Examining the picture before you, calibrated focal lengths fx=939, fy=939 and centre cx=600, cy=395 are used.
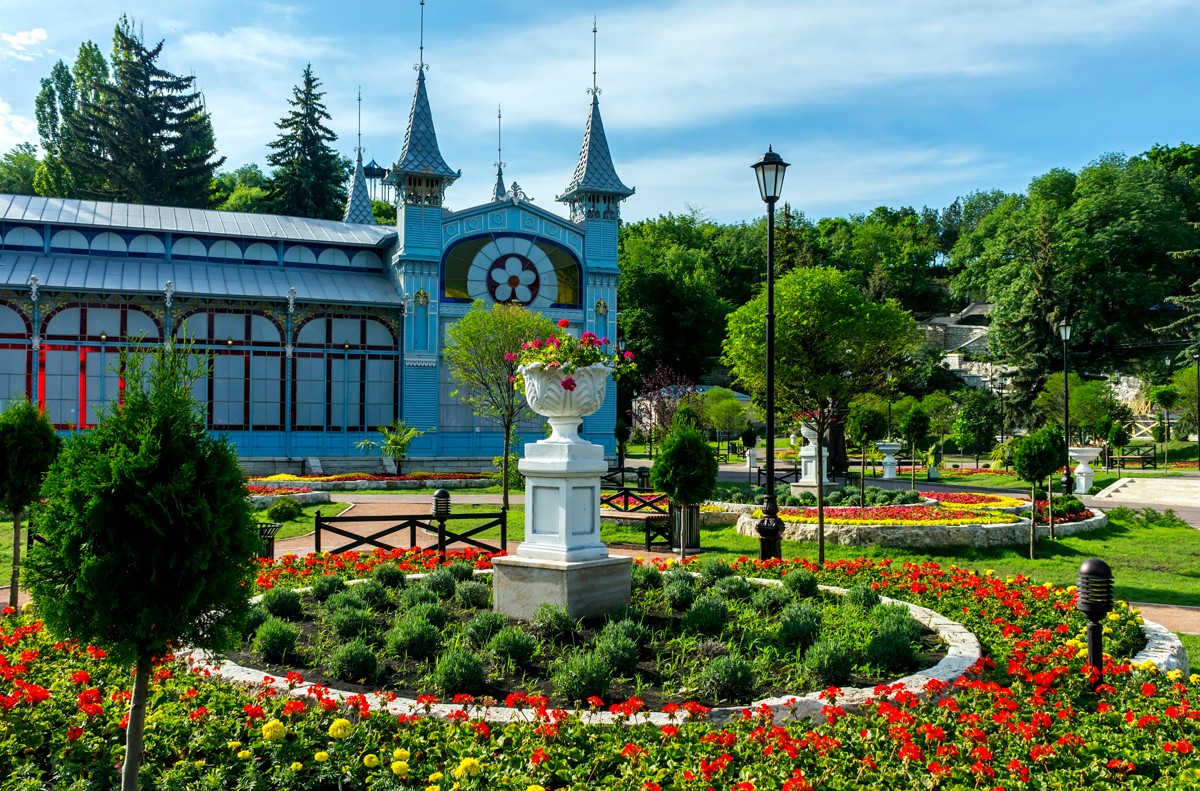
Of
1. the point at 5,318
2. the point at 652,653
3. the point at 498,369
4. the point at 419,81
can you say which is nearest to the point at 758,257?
the point at 419,81

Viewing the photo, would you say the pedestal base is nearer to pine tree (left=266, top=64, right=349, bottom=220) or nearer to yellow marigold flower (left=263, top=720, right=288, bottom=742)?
yellow marigold flower (left=263, top=720, right=288, bottom=742)

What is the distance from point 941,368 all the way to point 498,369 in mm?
42436

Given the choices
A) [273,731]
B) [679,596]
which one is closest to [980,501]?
[679,596]

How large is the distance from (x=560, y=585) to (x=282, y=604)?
252cm

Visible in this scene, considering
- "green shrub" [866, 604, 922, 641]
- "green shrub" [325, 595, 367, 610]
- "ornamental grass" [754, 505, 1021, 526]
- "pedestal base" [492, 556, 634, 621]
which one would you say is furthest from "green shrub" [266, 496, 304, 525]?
"green shrub" [866, 604, 922, 641]

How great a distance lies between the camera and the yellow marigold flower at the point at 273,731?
16.7ft

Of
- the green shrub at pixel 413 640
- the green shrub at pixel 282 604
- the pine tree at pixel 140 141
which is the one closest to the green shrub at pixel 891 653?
the green shrub at pixel 413 640

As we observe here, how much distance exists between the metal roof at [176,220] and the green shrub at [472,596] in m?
25.8

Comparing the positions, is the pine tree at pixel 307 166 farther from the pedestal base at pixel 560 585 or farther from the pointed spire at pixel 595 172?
the pedestal base at pixel 560 585

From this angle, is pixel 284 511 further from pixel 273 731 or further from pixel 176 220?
pixel 176 220

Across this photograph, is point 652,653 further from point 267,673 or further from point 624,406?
point 624,406

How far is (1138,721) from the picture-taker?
538cm

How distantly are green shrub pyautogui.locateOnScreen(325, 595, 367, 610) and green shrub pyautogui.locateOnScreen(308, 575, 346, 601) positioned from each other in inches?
15.1

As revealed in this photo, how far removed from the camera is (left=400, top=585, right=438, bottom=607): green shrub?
8719 millimetres
